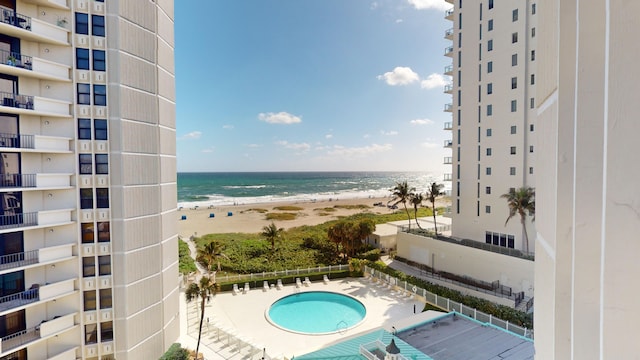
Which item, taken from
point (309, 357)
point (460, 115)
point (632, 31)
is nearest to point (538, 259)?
point (632, 31)

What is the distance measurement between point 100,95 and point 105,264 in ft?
24.7

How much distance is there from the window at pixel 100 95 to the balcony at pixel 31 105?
1026 millimetres

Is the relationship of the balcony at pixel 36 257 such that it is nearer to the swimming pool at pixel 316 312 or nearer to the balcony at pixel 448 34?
the swimming pool at pixel 316 312

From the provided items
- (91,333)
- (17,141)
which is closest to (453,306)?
(91,333)

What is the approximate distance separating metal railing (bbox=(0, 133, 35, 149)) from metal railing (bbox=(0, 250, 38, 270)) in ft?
14.0

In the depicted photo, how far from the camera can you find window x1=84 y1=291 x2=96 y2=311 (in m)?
13.2

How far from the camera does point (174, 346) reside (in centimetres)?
1462

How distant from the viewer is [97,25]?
42.3ft

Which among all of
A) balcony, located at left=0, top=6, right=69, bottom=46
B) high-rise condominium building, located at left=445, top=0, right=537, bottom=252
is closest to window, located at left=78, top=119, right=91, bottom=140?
balcony, located at left=0, top=6, right=69, bottom=46

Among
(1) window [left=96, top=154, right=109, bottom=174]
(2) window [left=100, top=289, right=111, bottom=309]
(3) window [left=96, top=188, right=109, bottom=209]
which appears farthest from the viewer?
(2) window [left=100, top=289, right=111, bottom=309]

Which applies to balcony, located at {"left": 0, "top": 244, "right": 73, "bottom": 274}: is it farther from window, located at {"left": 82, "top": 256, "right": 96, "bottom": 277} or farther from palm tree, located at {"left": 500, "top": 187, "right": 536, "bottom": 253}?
palm tree, located at {"left": 500, "top": 187, "right": 536, "bottom": 253}

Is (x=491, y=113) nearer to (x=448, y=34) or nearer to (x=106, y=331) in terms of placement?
(x=448, y=34)

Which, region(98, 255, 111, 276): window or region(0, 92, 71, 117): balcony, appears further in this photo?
region(98, 255, 111, 276): window

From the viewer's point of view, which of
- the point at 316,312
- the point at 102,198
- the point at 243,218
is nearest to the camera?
the point at 102,198
